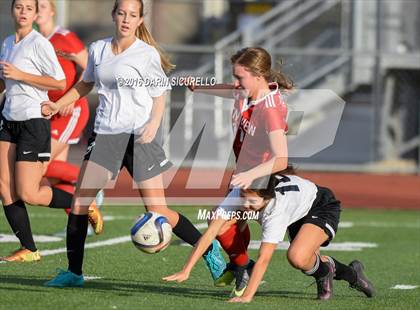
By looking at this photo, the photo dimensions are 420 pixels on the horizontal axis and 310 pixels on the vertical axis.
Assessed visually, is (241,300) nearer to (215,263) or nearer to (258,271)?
(258,271)

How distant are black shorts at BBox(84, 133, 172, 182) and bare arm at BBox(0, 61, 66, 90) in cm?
100

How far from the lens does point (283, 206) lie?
6953 mm

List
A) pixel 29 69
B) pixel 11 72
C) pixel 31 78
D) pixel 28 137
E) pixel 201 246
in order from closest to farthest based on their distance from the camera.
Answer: pixel 201 246
pixel 11 72
pixel 31 78
pixel 28 137
pixel 29 69

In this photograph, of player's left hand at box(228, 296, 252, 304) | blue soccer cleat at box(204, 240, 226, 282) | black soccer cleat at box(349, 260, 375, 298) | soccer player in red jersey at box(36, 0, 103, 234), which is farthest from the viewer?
soccer player in red jersey at box(36, 0, 103, 234)

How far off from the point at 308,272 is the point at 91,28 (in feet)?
61.6

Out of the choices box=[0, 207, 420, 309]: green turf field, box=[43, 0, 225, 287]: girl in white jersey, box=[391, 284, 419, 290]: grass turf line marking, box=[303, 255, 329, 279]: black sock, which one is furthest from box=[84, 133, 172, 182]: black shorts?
box=[391, 284, 419, 290]: grass turf line marking

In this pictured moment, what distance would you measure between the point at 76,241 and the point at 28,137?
1.23 metres

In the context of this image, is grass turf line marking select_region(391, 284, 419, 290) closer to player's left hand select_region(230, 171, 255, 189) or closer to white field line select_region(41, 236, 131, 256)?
player's left hand select_region(230, 171, 255, 189)

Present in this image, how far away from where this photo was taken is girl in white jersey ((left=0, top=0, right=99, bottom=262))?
8.29m

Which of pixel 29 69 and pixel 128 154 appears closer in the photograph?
pixel 128 154

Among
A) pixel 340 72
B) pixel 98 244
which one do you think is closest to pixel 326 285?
pixel 98 244

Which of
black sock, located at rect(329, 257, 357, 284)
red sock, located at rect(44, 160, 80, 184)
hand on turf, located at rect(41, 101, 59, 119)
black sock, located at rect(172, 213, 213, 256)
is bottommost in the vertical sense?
red sock, located at rect(44, 160, 80, 184)

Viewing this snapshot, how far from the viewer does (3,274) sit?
7832mm

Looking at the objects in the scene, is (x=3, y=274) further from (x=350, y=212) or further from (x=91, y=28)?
(x=91, y=28)
